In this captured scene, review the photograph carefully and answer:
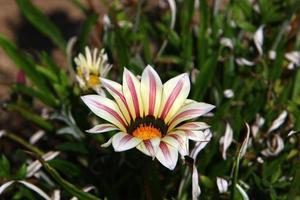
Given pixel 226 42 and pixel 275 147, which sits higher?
pixel 226 42

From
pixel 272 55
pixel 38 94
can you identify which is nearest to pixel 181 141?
pixel 38 94

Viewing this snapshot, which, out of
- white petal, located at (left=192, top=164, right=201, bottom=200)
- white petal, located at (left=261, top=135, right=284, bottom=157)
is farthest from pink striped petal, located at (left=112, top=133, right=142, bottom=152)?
white petal, located at (left=261, top=135, right=284, bottom=157)

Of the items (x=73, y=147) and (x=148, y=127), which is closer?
(x=148, y=127)

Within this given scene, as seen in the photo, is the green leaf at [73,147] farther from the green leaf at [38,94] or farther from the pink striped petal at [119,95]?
the pink striped petal at [119,95]

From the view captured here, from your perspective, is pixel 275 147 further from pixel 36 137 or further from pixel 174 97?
pixel 36 137

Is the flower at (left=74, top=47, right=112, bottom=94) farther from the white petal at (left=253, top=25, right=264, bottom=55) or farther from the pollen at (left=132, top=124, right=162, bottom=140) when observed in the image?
the white petal at (left=253, top=25, right=264, bottom=55)

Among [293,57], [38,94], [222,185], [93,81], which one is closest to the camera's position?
[222,185]

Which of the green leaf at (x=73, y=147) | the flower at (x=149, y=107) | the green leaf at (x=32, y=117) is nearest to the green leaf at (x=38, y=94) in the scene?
the green leaf at (x=32, y=117)
